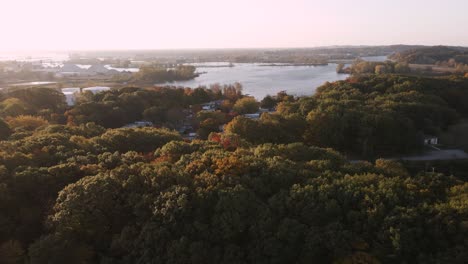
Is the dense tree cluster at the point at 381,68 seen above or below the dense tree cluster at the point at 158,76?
above

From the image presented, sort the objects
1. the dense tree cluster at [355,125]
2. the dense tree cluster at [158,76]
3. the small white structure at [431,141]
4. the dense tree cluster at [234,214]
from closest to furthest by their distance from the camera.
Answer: the dense tree cluster at [234,214], the dense tree cluster at [355,125], the small white structure at [431,141], the dense tree cluster at [158,76]

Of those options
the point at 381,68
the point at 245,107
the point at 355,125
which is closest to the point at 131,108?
the point at 245,107

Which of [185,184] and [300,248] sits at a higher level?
[185,184]

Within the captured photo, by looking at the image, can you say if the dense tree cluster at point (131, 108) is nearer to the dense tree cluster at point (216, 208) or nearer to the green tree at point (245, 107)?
the green tree at point (245, 107)

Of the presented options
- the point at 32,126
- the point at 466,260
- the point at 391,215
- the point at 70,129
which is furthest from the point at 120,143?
the point at 466,260

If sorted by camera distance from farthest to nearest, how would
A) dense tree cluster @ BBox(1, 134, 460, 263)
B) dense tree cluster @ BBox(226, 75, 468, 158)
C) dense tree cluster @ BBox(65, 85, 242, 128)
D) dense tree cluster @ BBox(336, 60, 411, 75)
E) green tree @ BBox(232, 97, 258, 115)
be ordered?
dense tree cluster @ BBox(336, 60, 411, 75), green tree @ BBox(232, 97, 258, 115), dense tree cluster @ BBox(65, 85, 242, 128), dense tree cluster @ BBox(226, 75, 468, 158), dense tree cluster @ BBox(1, 134, 460, 263)

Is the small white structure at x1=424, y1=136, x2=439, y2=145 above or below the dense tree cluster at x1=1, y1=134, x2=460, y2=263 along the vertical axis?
below

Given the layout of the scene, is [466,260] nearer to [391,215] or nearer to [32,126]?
[391,215]

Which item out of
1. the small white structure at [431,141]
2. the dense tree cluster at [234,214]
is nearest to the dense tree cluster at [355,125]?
the small white structure at [431,141]

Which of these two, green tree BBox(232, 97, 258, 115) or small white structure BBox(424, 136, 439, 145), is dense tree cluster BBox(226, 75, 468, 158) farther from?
green tree BBox(232, 97, 258, 115)

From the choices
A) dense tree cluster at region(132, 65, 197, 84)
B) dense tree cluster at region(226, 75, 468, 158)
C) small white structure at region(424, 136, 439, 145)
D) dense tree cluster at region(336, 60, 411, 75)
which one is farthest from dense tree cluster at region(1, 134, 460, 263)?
dense tree cluster at region(336, 60, 411, 75)

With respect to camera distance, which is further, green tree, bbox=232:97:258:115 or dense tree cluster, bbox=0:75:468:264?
green tree, bbox=232:97:258:115
